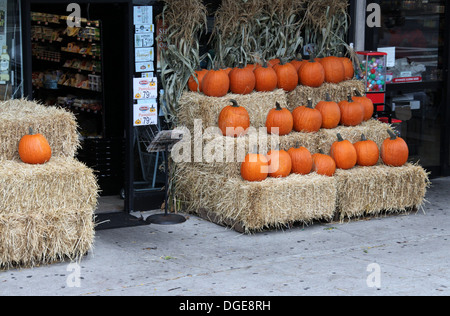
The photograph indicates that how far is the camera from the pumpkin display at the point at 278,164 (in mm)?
8484

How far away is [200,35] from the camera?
942cm

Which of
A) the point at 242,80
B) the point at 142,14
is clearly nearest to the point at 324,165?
the point at 242,80

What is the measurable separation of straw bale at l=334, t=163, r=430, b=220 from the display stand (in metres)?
1.92

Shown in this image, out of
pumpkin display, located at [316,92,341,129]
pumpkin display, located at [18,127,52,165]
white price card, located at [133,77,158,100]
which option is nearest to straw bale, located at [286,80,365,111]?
pumpkin display, located at [316,92,341,129]

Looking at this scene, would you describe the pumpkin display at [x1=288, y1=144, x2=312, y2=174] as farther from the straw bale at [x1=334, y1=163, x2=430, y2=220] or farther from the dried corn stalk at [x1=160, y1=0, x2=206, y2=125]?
the dried corn stalk at [x1=160, y1=0, x2=206, y2=125]

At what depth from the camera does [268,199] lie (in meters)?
8.22

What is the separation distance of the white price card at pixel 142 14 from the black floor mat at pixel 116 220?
7.73 ft

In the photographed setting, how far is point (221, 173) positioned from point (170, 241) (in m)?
1.04

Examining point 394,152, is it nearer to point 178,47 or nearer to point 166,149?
point 166,149

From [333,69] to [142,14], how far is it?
253cm

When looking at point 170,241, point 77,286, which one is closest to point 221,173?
point 170,241

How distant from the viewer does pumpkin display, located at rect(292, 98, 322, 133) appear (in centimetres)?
905

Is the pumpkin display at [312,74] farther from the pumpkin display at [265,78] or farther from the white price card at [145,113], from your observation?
the white price card at [145,113]

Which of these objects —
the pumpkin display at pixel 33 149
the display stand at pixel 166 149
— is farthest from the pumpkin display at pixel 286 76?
the pumpkin display at pixel 33 149
